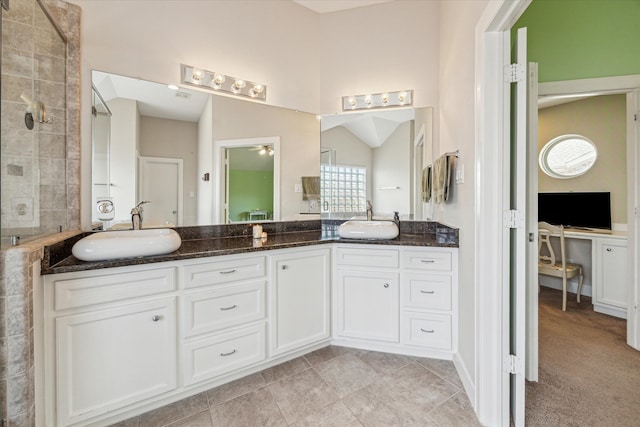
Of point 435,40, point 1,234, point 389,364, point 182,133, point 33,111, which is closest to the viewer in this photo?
point 1,234

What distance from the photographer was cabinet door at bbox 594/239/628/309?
2.85 metres

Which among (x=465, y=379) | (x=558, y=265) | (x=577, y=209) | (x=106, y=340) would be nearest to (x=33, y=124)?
(x=106, y=340)

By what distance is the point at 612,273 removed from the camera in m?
2.92

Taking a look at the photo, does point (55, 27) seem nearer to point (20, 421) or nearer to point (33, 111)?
point (33, 111)

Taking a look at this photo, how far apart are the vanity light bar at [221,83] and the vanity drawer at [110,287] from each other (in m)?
1.51

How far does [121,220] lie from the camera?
6.07 ft

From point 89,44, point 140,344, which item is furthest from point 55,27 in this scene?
point 140,344

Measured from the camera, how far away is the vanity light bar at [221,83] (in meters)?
2.15

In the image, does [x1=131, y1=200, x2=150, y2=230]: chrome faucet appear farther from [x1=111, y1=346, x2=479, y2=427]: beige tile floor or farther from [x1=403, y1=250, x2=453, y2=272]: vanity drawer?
[x1=403, y1=250, x2=453, y2=272]: vanity drawer

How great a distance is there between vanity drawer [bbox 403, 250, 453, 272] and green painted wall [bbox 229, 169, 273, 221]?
1.27 meters

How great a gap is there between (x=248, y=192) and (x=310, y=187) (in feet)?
2.05

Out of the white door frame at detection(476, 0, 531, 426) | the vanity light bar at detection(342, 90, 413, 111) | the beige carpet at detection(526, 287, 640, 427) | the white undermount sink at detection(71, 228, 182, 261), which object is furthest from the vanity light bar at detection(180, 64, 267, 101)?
the beige carpet at detection(526, 287, 640, 427)

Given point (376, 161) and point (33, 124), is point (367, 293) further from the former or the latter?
point (33, 124)

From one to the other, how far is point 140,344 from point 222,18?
2.49m
